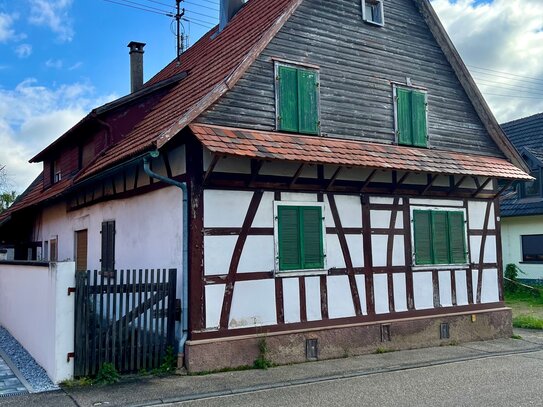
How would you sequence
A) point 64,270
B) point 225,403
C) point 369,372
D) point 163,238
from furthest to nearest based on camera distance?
1. point 163,238
2. point 369,372
3. point 64,270
4. point 225,403

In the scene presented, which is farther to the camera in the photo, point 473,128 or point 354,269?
point 473,128

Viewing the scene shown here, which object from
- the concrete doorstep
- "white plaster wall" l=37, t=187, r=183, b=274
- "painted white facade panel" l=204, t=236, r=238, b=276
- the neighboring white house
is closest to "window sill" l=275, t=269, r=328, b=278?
"painted white facade panel" l=204, t=236, r=238, b=276

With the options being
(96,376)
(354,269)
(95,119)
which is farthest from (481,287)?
(95,119)

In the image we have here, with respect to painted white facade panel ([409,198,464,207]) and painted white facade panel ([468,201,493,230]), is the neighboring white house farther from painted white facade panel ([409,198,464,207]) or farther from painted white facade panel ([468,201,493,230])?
painted white facade panel ([409,198,464,207])

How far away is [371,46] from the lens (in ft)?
37.4

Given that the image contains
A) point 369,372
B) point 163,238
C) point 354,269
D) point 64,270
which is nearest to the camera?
point 64,270

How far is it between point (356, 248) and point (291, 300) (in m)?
1.77

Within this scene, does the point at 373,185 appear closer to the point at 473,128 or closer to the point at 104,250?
the point at 473,128

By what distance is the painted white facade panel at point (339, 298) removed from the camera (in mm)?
9852

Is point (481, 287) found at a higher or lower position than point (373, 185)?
lower

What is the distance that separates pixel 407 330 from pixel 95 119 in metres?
7.86

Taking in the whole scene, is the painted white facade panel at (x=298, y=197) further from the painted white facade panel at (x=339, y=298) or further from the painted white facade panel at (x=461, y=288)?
the painted white facade panel at (x=461, y=288)

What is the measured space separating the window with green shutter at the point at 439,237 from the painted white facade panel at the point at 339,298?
1864 millimetres

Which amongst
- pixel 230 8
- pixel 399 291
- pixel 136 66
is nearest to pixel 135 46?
pixel 136 66
